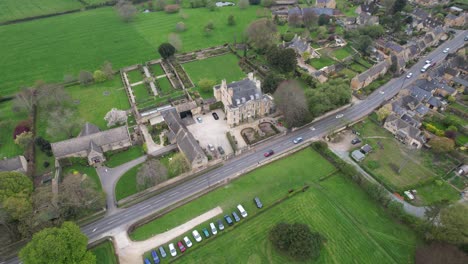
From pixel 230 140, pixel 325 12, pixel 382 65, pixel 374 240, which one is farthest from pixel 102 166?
pixel 325 12

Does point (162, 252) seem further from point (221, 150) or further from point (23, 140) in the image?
point (23, 140)

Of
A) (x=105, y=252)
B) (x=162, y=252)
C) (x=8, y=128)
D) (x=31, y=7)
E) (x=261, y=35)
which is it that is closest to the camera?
(x=162, y=252)

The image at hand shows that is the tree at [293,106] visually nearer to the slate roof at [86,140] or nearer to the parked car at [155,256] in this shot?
the slate roof at [86,140]

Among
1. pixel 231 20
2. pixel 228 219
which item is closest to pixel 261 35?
pixel 231 20

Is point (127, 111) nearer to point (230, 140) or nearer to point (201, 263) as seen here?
point (230, 140)

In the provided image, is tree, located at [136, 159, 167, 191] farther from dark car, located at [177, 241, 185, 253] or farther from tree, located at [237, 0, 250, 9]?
tree, located at [237, 0, 250, 9]

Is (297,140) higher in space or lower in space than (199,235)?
higher
